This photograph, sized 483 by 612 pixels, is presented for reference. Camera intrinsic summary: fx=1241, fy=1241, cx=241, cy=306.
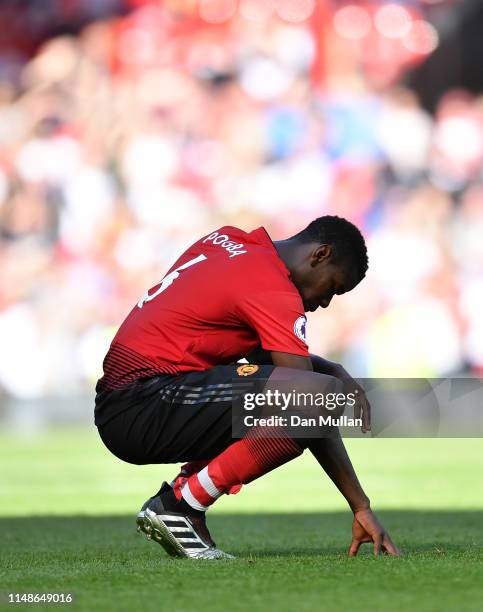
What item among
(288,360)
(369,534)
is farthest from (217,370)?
(369,534)

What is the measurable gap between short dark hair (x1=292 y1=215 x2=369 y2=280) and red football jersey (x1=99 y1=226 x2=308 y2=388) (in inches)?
5.4

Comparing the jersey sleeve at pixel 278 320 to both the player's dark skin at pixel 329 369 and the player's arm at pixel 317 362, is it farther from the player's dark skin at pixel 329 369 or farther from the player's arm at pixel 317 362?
the player's arm at pixel 317 362

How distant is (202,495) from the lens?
362 centimetres

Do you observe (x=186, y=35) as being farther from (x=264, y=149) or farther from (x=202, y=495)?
(x=202, y=495)

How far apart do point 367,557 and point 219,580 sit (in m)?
0.60

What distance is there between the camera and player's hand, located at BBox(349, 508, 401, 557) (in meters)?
3.56

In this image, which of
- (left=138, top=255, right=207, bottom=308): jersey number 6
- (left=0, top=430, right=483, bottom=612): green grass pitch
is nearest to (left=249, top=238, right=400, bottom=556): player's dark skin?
(left=0, top=430, right=483, bottom=612): green grass pitch

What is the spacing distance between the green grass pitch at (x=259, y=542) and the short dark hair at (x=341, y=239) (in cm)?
88

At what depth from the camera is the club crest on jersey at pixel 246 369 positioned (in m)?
3.54

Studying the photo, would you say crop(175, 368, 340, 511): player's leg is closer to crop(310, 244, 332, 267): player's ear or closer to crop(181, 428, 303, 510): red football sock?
crop(181, 428, 303, 510): red football sock

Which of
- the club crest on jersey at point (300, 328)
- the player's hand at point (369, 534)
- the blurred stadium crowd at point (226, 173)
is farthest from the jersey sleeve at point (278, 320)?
the blurred stadium crowd at point (226, 173)

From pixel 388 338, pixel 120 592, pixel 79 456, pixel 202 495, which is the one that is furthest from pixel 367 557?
pixel 388 338

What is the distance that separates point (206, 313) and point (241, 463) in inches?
18.3

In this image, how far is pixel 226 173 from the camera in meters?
14.6
